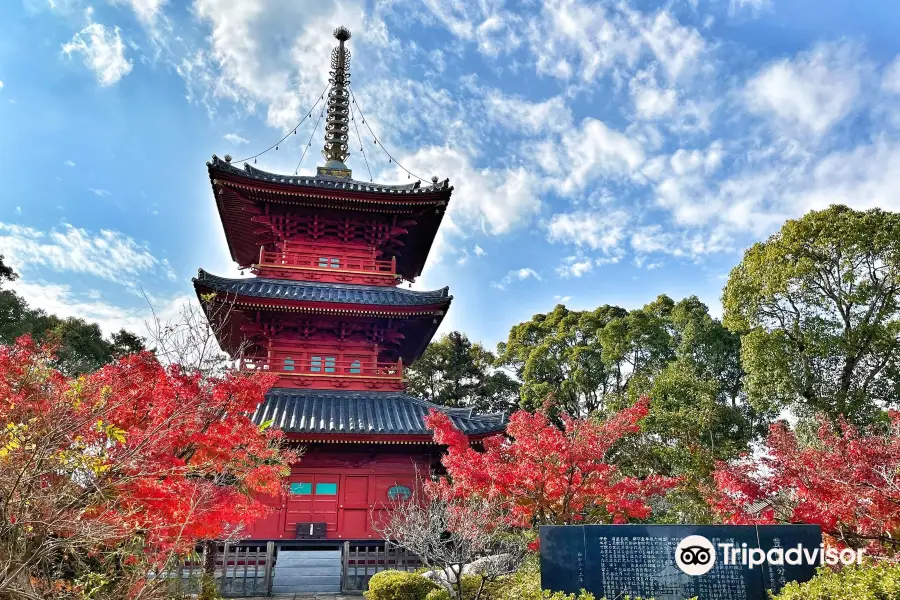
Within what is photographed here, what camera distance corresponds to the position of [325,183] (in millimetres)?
20109

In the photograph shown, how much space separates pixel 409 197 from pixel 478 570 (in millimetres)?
11906

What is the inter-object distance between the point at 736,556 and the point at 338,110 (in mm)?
23163

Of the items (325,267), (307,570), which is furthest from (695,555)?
(325,267)

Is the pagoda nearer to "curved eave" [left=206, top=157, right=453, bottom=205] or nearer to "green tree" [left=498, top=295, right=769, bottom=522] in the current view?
"curved eave" [left=206, top=157, right=453, bottom=205]

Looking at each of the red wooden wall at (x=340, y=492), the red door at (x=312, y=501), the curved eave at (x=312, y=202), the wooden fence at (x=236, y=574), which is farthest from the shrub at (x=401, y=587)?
the curved eave at (x=312, y=202)

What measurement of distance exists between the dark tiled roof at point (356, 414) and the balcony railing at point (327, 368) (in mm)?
566

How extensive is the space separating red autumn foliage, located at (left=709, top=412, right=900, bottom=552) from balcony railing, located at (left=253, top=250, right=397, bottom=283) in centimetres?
1266

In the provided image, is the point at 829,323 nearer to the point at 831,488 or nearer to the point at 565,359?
the point at 831,488

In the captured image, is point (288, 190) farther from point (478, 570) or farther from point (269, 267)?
point (478, 570)

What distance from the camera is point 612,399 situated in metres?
30.1

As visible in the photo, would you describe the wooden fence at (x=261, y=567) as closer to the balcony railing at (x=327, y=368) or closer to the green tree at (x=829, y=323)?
the balcony railing at (x=327, y=368)

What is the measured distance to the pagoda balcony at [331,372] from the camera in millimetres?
17484

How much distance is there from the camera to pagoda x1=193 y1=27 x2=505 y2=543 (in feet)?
51.5

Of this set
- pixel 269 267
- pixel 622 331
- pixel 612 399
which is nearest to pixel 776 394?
pixel 612 399
